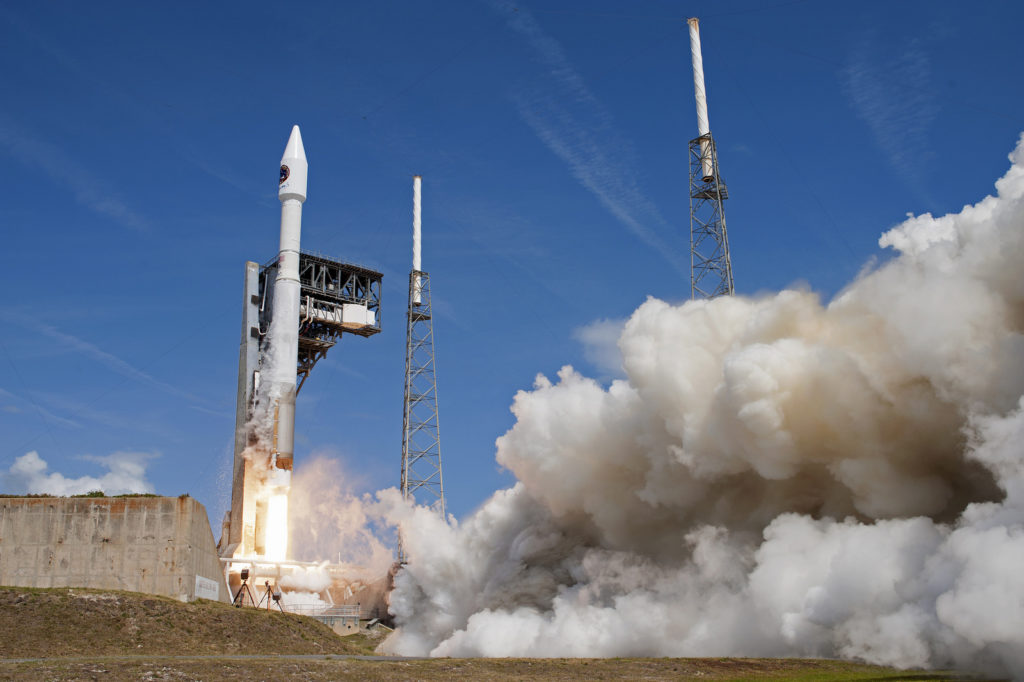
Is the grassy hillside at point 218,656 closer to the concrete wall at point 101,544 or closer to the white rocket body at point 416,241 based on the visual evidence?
the concrete wall at point 101,544

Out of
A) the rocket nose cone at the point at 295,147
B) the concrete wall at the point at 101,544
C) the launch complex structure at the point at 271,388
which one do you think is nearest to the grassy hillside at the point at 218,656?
the concrete wall at the point at 101,544

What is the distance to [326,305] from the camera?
77562 millimetres

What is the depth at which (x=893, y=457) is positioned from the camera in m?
36.0

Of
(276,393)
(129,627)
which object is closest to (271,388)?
(276,393)

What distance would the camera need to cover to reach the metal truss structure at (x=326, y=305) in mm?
75375

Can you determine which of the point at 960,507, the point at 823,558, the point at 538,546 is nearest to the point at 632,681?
the point at 823,558

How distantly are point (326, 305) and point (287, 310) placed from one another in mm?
6974

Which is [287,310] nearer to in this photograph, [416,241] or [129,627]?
[416,241]

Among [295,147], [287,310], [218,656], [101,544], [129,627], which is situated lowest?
[218,656]

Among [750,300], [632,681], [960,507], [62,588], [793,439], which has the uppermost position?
[750,300]

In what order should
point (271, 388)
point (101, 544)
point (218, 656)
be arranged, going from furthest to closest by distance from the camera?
Result: point (271, 388), point (101, 544), point (218, 656)

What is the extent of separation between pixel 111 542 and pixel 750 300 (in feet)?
105

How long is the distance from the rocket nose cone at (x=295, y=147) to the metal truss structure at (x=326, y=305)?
839cm

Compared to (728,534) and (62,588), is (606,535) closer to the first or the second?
(728,534)
